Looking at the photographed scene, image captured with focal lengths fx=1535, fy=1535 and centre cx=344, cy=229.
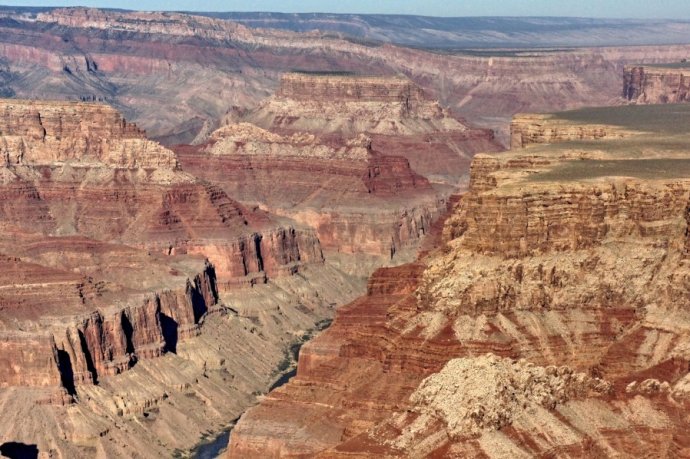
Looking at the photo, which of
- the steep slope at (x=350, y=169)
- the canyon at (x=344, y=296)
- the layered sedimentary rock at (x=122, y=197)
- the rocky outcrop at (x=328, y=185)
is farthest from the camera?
the steep slope at (x=350, y=169)

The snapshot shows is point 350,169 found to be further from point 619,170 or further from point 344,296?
point 619,170

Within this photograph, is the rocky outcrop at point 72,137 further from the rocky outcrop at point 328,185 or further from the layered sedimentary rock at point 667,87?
the layered sedimentary rock at point 667,87

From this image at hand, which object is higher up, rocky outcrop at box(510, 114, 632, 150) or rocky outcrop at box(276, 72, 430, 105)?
rocky outcrop at box(510, 114, 632, 150)

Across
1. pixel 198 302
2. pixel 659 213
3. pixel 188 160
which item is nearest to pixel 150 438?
pixel 198 302

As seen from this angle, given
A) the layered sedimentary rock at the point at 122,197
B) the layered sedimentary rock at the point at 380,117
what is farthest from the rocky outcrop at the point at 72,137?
the layered sedimentary rock at the point at 380,117

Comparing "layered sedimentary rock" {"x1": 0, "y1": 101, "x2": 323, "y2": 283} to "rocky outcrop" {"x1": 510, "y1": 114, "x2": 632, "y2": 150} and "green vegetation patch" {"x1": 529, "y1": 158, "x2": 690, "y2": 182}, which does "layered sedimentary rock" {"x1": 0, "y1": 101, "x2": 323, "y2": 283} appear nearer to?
"rocky outcrop" {"x1": 510, "y1": 114, "x2": 632, "y2": 150}

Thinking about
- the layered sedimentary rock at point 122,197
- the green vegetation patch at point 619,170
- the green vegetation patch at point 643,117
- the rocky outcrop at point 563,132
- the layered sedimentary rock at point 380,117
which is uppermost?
the green vegetation patch at point 619,170

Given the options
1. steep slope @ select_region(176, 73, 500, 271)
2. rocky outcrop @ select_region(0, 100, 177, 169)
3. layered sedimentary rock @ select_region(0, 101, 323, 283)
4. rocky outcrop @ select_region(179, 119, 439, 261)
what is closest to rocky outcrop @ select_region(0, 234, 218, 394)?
layered sedimentary rock @ select_region(0, 101, 323, 283)

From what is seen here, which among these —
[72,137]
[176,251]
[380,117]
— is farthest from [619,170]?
[380,117]

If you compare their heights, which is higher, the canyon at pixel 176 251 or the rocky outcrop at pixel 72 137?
the rocky outcrop at pixel 72 137
